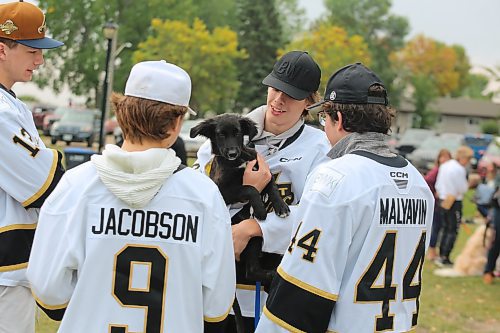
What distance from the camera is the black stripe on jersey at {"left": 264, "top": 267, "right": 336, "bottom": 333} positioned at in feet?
9.43

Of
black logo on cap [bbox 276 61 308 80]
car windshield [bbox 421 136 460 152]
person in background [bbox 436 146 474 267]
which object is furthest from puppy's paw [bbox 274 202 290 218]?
car windshield [bbox 421 136 460 152]

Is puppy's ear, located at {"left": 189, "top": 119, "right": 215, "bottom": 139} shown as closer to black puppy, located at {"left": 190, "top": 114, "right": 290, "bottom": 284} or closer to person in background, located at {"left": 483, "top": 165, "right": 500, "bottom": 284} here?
black puppy, located at {"left": 190, "top": 114, "right": 290, "bottom": 284}

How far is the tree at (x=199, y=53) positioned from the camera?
4538 centimetres

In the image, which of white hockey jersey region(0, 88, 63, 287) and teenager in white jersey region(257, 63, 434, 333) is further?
white hockey jersey region(0, 88, 63, 287)

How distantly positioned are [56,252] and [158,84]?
76 cm

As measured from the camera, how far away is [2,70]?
3.53 m

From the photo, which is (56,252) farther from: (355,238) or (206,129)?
(206,129)

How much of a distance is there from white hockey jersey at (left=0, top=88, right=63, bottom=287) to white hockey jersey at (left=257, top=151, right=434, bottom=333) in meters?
1.27


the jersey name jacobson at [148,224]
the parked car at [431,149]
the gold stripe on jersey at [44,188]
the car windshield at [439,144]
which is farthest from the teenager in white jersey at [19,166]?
the car windshield at [439,144]

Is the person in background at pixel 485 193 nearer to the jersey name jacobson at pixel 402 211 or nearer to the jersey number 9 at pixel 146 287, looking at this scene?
the jersey name jacobson at pixel 402 211

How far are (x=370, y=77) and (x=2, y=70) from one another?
74.3 inches

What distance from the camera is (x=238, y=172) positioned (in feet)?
12.5

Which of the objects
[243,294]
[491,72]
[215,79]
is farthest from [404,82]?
[243,294]

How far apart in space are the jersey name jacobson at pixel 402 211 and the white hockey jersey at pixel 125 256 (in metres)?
0.76
